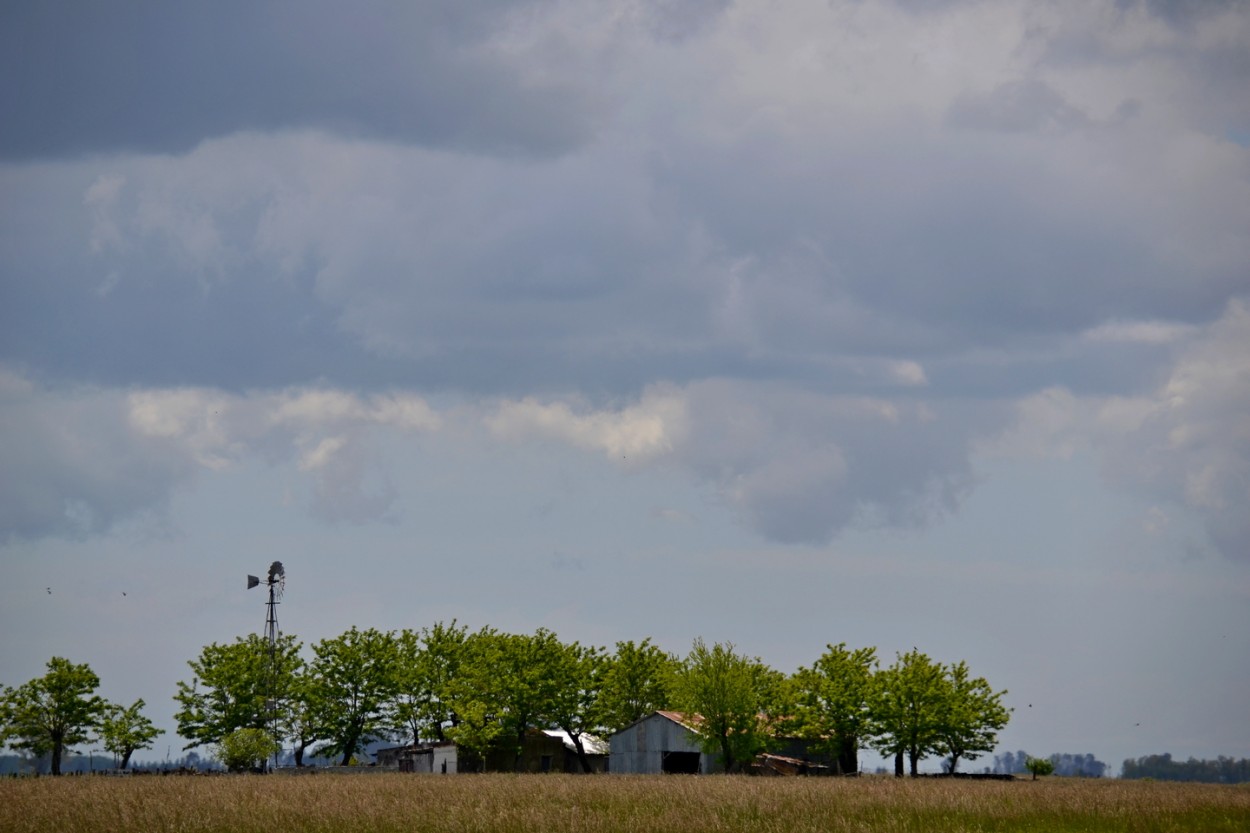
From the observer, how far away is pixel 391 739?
4065 inches

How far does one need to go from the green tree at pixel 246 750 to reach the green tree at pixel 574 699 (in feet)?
69.1

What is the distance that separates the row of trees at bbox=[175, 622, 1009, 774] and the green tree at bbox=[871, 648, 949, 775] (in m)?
0.10

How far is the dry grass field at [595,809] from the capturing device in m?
28.1

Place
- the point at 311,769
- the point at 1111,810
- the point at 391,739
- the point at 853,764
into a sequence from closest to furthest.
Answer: the point at 1111,810
the point at 311,769
the point at 853,764
the point at 391,739

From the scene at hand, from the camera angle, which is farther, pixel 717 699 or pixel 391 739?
pixel 391 739

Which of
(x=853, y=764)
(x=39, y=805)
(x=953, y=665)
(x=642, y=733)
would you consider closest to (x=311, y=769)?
(x=642, y=733)

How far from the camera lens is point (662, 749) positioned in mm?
92688

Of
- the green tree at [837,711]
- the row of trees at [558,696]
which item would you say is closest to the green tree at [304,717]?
the row of trees at [558,696]

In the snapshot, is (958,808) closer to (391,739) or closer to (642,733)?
(642,733)

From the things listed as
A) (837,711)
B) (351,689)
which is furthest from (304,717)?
(837,711)

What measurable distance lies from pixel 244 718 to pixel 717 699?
37.1 metres

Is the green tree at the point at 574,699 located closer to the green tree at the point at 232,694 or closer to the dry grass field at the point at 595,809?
the green tree at the point at 232,694

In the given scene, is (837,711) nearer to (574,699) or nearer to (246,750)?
(574,699)

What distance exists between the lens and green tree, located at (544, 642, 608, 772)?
9850 cm
